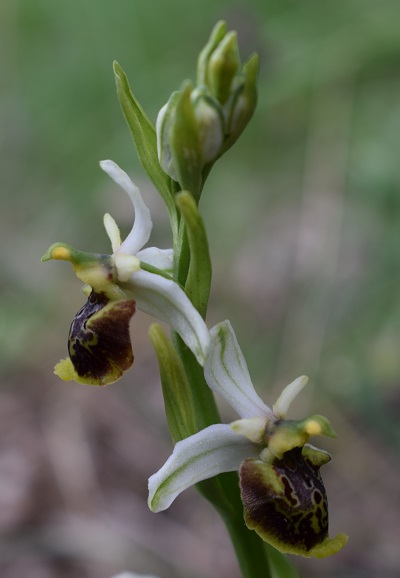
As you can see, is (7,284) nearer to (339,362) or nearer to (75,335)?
(339,362)

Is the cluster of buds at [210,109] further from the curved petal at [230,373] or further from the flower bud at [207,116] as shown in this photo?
the curved petal at [230,373]

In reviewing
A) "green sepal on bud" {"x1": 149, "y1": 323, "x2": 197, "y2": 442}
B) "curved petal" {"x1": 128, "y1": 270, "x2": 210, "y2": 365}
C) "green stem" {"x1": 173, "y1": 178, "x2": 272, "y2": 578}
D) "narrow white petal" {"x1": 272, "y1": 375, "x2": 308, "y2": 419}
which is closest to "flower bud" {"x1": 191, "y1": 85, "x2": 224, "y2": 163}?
"green stem" {"x1": 173, "y1": 178, "x2": 272, "y2": 578}

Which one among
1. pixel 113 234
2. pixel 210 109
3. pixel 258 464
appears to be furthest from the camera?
pixel 113 234

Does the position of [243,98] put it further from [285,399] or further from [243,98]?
[285,399]

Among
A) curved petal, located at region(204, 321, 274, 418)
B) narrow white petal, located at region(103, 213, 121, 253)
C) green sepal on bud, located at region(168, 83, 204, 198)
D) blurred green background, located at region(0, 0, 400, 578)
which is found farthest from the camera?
blurred green background, located at region(0, 0, 400, 578)

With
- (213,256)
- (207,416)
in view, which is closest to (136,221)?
(207,416)

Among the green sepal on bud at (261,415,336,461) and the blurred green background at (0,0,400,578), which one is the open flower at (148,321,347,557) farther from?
the blurred green background at (0,0,400,578)
